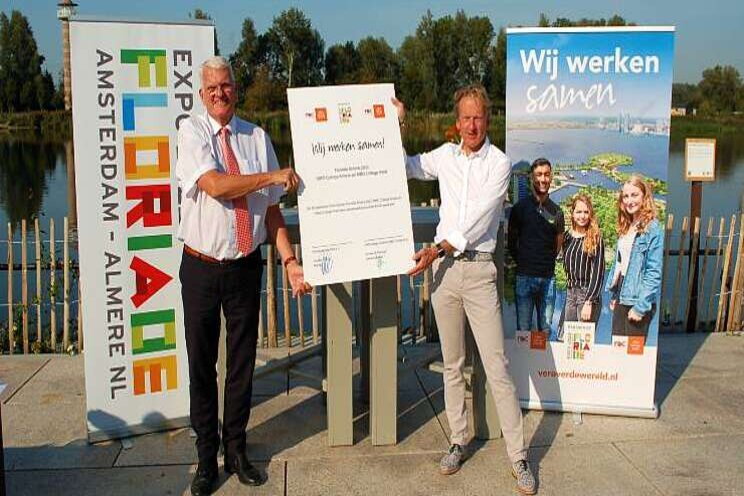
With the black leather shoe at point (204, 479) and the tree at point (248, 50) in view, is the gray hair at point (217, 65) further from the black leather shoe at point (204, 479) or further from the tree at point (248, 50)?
the tree at point (248, 50)

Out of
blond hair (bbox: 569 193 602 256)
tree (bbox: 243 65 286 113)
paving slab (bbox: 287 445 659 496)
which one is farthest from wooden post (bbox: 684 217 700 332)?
tree (bbox: 243 65 286 113)

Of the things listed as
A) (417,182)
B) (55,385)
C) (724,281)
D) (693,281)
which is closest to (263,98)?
(417,182)

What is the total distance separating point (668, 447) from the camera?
438 centimetres

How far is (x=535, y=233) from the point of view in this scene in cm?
457

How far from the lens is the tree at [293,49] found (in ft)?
171

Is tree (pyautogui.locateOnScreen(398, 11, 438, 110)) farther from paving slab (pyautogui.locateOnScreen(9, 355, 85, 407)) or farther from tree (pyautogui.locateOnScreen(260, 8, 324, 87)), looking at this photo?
paving slab (pyautogui.locateOnScreen(9, 355, 85, 407))

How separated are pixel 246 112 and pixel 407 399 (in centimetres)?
3224

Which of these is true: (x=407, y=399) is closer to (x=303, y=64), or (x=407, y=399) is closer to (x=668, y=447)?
(x=668, y=447)

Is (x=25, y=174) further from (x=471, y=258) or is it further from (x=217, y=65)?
(x=471, y=258)

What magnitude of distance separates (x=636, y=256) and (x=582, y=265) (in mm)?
324

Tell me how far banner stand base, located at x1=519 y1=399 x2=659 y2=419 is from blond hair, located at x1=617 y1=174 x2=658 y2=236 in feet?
3.67

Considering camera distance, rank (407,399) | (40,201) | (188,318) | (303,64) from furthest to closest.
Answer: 1. (303,64)
2. (40,201)
3. (407,399)
4. (188,318)

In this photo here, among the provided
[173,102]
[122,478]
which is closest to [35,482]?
[122,478]

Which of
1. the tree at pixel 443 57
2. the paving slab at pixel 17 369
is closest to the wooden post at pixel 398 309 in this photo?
the paving slab at pixel 17 369
